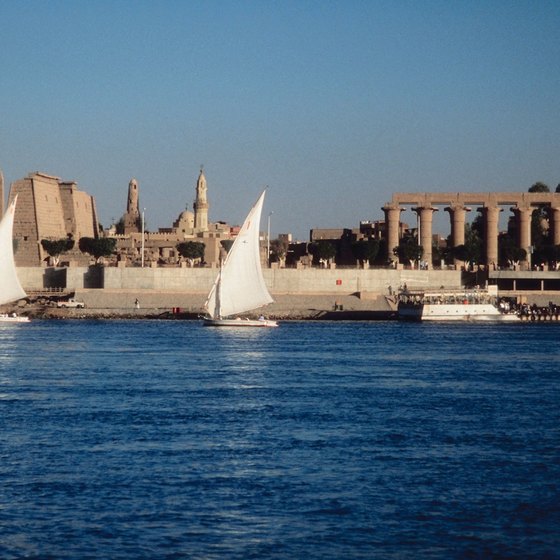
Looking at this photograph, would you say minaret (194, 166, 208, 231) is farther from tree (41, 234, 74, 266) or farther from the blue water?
the blue water

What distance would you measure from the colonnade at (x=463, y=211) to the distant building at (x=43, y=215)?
2732cm

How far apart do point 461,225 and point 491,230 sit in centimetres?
315

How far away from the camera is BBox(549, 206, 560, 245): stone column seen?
111 metres

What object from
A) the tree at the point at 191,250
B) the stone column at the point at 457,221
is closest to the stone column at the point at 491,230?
the stone column at the point at 457,221

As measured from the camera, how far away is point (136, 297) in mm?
98500

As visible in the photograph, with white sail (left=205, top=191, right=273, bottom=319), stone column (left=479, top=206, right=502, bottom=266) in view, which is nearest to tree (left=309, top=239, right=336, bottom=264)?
stone column (left=479, top=206, right=502, bottom=266)

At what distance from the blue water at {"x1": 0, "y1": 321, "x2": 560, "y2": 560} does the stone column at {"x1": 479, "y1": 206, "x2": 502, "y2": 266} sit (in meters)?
64.7

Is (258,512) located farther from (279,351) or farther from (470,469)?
(279,351)

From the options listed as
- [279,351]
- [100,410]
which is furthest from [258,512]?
[279,351]

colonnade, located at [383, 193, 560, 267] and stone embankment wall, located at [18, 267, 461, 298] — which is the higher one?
colonnade, located at [383, 193, 560, 267]

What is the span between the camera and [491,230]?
107750mm

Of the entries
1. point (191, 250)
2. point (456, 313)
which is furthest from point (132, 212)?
point (456, 313)

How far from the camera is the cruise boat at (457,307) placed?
3610 inches

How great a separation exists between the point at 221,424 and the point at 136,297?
236ft
